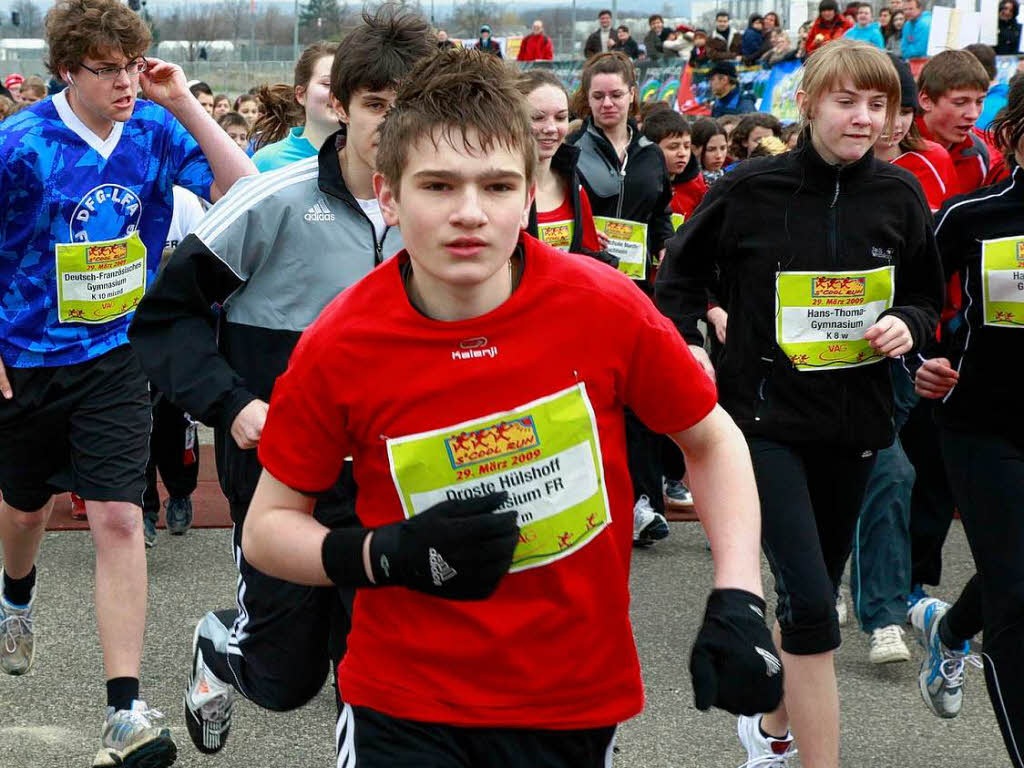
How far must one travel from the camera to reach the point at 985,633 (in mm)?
3895

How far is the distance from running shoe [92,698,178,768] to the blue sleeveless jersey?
118cm

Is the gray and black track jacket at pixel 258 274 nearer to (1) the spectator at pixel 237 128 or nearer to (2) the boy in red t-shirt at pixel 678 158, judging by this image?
(2) the boy in red t-shirt at pixel 678 158

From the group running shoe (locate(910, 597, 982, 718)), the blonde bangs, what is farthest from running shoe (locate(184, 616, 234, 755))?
the blonde bangs

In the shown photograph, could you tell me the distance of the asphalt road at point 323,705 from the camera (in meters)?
4.56

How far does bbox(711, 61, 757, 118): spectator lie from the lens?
17.5m

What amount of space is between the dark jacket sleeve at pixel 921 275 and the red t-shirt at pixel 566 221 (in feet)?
6.43

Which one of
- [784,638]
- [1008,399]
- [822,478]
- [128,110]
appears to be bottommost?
[784,638]

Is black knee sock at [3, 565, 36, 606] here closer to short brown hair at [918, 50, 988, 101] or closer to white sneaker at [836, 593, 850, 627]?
white sneaker at [836, 593, 850, 627]

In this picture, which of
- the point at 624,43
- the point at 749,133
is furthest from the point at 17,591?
the point at 624,43

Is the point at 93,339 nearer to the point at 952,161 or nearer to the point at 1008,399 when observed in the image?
the point at 1008,399

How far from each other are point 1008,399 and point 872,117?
0.84m

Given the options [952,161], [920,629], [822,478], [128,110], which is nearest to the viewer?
[822,478]

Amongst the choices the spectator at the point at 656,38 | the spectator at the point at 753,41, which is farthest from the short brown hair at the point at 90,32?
the spectator at the point at 656,38

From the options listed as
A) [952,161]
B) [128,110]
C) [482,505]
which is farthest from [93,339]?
[952,161]
